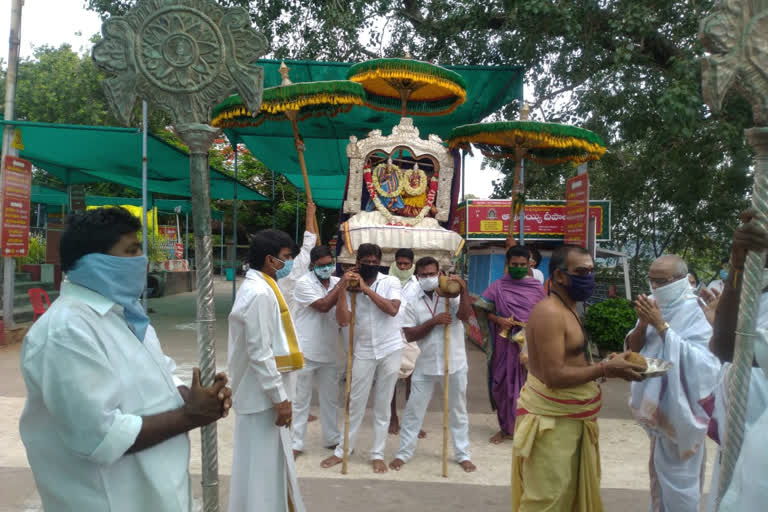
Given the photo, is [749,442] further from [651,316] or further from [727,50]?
[651,316]

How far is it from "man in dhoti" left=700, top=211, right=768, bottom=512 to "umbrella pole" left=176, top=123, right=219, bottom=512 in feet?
5.88

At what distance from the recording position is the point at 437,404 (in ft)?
22.4

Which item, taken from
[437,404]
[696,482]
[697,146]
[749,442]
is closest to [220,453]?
[437,404]

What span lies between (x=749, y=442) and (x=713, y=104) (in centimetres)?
115

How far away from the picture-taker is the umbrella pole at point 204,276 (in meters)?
2.40

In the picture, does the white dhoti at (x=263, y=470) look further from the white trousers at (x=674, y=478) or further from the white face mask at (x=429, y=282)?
the white face mask at (x=429, y=282)

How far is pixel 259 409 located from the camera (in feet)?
10.6

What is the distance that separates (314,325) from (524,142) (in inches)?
141

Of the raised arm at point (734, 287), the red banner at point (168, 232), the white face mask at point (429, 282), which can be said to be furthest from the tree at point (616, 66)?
the red banner at point (168, 232)

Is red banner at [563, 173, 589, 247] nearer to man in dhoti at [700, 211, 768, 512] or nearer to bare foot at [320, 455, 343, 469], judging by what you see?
bare foot at [320, 455, 343, 469]

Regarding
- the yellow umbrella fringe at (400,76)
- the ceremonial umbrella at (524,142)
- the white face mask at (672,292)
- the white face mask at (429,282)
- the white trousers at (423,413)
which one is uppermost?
the yellow umbrella fringe at (400,76)

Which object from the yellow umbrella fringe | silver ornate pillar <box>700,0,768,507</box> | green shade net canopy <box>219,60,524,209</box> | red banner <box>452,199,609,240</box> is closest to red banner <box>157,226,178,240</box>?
green shade net canopy <box>219,60,524,209</box>

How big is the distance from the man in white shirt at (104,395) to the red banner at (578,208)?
24.9ft

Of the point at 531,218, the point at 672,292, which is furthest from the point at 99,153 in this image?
the point at 672,292
